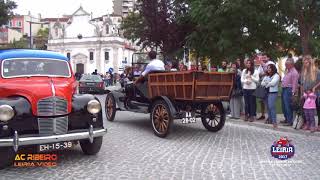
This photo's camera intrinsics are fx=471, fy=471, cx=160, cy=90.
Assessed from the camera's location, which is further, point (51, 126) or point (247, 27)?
point (247, 27)

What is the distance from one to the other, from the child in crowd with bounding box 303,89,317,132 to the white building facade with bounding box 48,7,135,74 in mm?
79191

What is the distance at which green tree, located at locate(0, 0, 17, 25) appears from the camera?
90.8ft

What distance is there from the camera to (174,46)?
87.6ft

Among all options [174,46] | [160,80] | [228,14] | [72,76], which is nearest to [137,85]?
[160,80]

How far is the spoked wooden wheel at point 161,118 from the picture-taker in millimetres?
10586

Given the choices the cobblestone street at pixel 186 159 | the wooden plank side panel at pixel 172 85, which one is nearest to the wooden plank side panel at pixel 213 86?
→ the wooden plank side panel at pixel 172 85

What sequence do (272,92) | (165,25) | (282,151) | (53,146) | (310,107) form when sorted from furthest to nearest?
(165,25)
(272,92)
(310,107)
(282,151)
(53,146)

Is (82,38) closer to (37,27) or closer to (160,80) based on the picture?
(37,27)

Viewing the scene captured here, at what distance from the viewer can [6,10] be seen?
2811cm

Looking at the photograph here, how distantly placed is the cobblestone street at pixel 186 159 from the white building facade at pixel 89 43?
79794 mm

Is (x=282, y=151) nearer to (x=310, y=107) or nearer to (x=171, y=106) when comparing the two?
(x=171, y=106)

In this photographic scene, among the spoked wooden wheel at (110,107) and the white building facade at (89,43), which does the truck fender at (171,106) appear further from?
the white building facade at (89,43)

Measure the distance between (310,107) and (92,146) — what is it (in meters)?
5.97

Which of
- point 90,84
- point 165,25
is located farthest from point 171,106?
point 90,84
